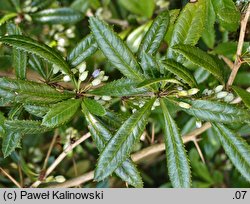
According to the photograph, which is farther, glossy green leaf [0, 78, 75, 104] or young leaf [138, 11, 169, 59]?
young leaf [138, 11, 169, 59]

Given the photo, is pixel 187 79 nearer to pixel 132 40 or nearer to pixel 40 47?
pixel 40 47

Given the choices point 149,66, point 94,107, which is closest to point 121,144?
point 94,107

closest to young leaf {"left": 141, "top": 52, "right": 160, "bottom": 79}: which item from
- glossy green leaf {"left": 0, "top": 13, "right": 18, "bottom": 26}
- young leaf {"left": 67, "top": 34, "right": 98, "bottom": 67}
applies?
young leaf {"left": 67, "top": 34, "right": 98, "bottom": 67}

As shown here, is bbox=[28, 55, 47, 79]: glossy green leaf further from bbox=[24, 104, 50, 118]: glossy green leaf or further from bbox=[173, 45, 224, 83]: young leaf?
bbox=[173, 45, 224, 83]: young leaf

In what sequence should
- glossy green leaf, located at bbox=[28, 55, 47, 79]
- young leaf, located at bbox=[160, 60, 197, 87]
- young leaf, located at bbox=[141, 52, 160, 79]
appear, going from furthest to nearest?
glossy green leaf, located at bbox=[28, 55, 47, 79]
young leaf, located at bbox=[141, 52, 160, 79]
young leaf, located at bbox=[160, 60, 197, 87]
